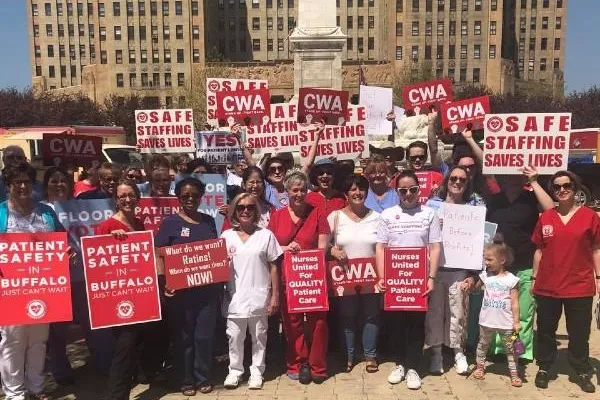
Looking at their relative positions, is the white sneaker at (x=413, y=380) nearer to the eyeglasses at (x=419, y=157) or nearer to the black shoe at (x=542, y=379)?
the black shoe at (x=542, y=379)

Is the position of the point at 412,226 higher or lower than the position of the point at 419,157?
lower

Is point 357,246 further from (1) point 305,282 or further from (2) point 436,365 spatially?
(2) point 436,365

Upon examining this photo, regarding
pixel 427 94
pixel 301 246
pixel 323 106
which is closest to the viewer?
pixel 301 246

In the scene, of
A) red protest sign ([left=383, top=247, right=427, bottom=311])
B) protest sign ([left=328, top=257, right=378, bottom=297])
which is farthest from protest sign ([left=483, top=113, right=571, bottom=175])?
protest sign ([left=328, top=257, right=378, bottom=297])

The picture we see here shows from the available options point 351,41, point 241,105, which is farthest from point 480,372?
point 351,41

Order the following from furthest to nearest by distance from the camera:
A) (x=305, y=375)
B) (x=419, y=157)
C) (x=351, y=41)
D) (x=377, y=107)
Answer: (x=351, y=41), (x=377, y=107), (x=419, y=157), (x=305, y=375)

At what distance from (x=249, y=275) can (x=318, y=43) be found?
15.2m

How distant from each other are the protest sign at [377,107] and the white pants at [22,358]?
6.33 metres

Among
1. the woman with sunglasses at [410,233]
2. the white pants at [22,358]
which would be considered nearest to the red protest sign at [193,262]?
the white pants at [22,358]

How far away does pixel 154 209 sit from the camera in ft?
20.2

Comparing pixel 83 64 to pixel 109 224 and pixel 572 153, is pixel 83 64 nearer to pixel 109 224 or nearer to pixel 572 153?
pixel 572 153

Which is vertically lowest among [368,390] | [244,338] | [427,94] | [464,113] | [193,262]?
[368,390]

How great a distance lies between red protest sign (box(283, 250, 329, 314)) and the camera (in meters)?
5.56

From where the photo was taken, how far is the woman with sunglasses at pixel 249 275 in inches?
212
